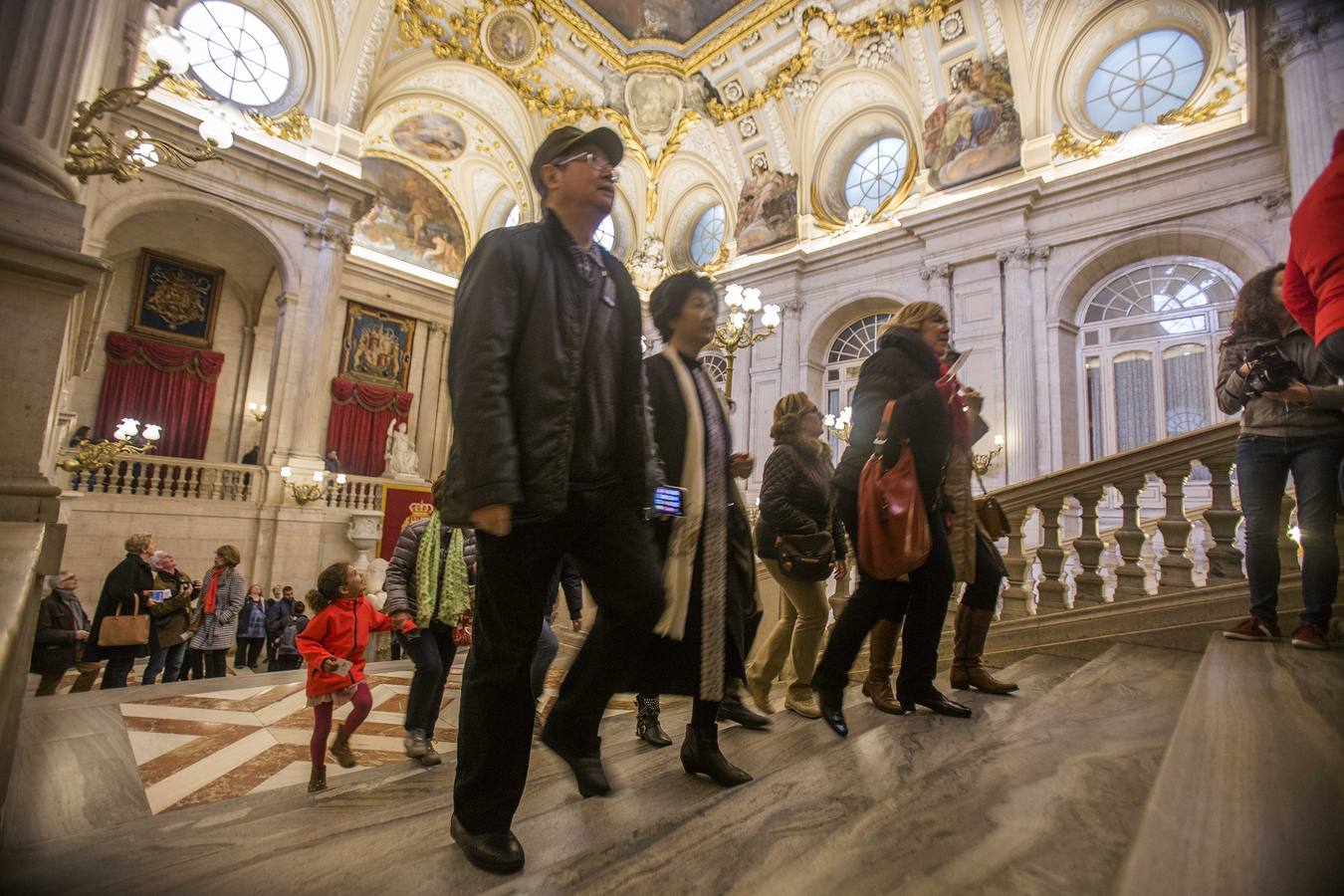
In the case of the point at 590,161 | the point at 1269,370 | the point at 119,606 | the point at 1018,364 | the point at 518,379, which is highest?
the point at 1018,364

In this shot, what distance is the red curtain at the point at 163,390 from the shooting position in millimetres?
14094

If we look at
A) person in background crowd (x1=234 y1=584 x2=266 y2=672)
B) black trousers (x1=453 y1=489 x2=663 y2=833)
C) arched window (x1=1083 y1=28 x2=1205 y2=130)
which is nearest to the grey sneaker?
black trousers (x1=453 y1=489 x2=663 y2=833)

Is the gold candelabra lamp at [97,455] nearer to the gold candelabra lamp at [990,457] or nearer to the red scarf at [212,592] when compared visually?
the red scarf at [212,592]

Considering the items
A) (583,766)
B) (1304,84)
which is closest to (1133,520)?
(583,766)

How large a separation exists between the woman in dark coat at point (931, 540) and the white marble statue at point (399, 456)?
14600 millimetres

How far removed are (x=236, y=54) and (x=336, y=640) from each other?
13514 millimetres

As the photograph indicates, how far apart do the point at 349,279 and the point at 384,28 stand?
5956mm

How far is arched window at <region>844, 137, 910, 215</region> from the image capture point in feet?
45.7

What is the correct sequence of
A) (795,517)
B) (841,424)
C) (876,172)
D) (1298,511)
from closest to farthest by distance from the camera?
(1298,511) → (795,517) → (841,424) → (876,172)

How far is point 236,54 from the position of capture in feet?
39.5

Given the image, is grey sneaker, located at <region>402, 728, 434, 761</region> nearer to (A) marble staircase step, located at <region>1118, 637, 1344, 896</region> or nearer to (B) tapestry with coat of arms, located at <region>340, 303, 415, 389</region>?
(A) marble staircase step, located at <region>1118, 637, 1344, 896</region>

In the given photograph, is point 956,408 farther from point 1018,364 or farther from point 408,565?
point 1018,364

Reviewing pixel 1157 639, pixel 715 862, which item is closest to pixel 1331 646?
pixel 1157 639

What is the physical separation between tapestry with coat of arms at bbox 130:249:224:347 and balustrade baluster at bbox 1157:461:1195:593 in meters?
18.2
